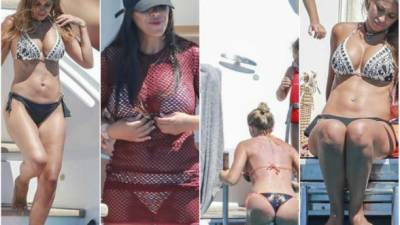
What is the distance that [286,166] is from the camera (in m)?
6.06

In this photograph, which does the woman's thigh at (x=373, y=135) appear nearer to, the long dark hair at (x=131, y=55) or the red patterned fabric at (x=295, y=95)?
the red patterned fabric at (x=295, y=95)

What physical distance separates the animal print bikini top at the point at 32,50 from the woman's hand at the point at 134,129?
53 centimetres

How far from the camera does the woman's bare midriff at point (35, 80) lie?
6043mm

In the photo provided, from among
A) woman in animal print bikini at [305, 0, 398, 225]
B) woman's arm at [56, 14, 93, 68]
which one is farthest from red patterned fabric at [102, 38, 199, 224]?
woman in animal print bikini at [305, 0, 398, 225]

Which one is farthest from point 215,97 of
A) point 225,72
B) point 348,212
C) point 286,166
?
point 348,212

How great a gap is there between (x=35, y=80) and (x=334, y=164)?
1.78m

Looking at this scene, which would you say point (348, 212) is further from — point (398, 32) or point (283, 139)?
point (398, 32)

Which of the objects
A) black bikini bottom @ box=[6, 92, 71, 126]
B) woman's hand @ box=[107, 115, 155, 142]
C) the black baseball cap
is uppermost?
the black baseball cap

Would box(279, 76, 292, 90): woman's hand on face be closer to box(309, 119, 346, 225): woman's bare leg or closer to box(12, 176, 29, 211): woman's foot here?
box(309, 119, 346, 225): woman's bare leg

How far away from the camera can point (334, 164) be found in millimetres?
6004

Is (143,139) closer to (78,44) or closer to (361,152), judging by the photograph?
(78,44)

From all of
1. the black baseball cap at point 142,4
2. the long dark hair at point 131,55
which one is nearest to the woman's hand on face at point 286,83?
the long dark hair at point 131,55

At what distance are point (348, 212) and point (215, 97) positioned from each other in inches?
39.8

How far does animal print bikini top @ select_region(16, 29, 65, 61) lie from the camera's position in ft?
19.8
